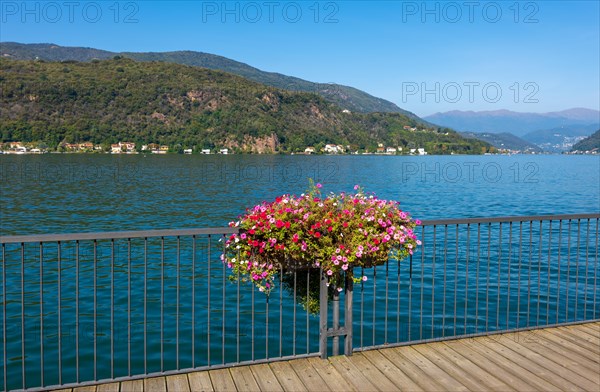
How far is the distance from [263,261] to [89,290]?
10.0 m

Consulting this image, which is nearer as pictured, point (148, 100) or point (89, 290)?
point (89, 290)

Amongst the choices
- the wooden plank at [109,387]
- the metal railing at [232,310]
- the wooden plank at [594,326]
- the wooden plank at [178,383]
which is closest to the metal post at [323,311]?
the metal railing at [232,310]

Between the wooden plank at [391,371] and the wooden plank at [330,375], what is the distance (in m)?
0.32

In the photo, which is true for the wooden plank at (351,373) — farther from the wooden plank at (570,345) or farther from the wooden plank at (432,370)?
the wooden plank at (570,345)

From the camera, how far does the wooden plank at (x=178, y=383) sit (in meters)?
3.61

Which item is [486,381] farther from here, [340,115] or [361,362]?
[340,115]

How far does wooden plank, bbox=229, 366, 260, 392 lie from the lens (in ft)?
11.9

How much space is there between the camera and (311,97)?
514 ft

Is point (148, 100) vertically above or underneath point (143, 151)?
above

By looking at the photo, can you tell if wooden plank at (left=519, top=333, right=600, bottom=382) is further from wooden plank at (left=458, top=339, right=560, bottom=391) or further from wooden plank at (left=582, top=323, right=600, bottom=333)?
wooden plank at (left=582, top=323, right=600, bottom=333)

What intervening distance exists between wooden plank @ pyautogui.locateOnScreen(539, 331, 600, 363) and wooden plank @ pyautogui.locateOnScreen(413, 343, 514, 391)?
38.7 inches

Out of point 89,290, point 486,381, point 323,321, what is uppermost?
point 323,321

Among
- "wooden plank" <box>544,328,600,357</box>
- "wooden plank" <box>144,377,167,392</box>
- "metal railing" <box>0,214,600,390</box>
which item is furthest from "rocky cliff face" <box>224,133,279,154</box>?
"wooden plank" <box>144,377,167,392</box>

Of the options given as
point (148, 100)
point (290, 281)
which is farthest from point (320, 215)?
point (148, 100)
